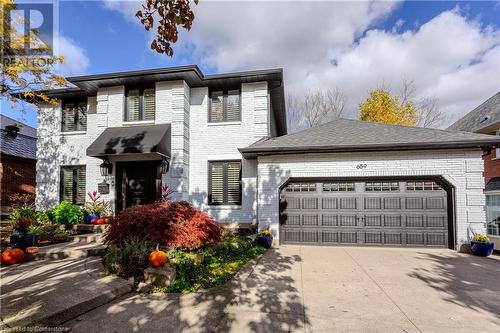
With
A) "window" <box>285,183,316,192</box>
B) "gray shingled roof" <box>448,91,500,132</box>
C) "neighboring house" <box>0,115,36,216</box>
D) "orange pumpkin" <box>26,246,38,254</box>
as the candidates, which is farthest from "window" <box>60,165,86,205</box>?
"gray shingled roof" <box>448,91,500,132</box>

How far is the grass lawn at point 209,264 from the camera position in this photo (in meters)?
5.07

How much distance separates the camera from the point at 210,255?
6.86m

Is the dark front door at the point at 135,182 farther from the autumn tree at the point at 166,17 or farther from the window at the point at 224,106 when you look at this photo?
the autumn tree at the point at 166,17

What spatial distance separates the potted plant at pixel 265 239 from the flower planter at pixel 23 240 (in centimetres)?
624

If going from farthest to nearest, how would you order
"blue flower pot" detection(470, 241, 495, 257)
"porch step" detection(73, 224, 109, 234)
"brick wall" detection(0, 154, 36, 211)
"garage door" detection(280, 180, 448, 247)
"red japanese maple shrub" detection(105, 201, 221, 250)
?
"brick wall" detection(0, 154, 36, 211) → "porch step" detection(73, 224, 109, 234) → "garage door" detection(280, 180, 448, 247) → "blue flower pot" detection(470, 241, 495, 257) → "red japanese maple shrub" detection(105, 201, 221, 250)

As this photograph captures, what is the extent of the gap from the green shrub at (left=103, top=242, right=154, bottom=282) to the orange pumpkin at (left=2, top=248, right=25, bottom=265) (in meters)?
2.36

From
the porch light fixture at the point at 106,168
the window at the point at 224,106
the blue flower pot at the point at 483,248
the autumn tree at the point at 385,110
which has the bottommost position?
the blue flower pot at the point at 483,248

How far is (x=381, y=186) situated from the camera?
30.3 feet

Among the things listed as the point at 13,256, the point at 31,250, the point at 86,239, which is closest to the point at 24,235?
the point at 31,250

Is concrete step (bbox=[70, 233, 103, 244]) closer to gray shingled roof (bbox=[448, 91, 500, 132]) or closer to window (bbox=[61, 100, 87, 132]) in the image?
window (bbox=[61, 100, 87, 132])

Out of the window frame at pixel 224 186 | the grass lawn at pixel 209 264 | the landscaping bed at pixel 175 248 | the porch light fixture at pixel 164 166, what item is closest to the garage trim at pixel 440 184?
the window frame at pixel 224 186

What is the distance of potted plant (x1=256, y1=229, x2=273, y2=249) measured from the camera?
873 centimetres

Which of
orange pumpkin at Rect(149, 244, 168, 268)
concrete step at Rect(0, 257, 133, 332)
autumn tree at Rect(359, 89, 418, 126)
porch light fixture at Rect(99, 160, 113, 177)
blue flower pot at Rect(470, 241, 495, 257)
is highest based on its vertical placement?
autumn tree at Rect(359, 89, 418, 126)

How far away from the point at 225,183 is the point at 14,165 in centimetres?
1155
